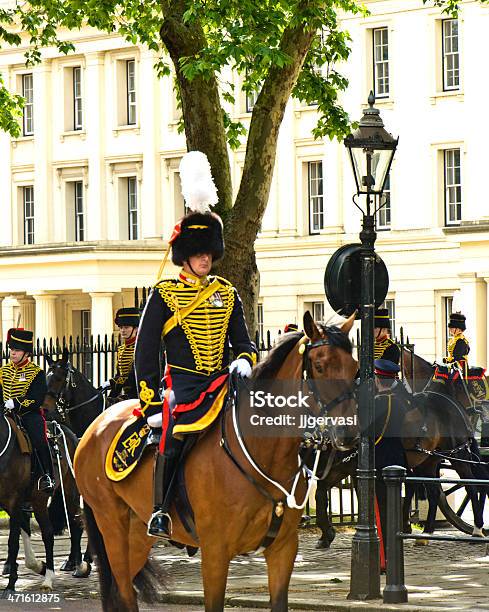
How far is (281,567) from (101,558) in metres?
1.98

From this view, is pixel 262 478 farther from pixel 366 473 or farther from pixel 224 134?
pixel 224 134

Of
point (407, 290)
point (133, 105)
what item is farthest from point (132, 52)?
point (407, 290)

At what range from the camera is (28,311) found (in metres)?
64.9

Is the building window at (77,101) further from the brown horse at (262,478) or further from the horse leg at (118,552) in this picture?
the brown horse at (262,478)

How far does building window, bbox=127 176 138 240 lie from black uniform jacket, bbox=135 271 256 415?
51.8 meters

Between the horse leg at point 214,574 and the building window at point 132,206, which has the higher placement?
the building window at point 132,206

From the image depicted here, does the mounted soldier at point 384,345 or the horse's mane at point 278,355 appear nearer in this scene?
the horse's mane at point 278,355

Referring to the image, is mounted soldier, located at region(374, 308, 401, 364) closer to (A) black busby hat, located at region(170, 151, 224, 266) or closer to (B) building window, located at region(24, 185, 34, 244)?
(A) black busby hat, located at region(170, 151, 224, 266)

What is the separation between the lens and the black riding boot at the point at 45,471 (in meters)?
15.6

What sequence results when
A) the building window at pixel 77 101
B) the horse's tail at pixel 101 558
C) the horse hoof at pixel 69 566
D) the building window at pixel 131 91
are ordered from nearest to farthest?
the horse's tail at pixel 101 558, the horse hoof at pixel 69 566, the building window at pixel 131 91, the building window at pixel 77 101

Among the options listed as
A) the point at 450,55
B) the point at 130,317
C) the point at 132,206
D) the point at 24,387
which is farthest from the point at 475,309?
the point at 24,387

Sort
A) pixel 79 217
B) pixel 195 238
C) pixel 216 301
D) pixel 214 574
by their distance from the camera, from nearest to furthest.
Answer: pixel 214 574 < pixel 216 301 < pixel 195 238 < pixel 79 217

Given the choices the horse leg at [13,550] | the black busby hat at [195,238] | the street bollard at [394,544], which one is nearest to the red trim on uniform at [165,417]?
the black busby hat at [195,238]

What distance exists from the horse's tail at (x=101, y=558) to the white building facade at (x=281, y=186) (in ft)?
124
